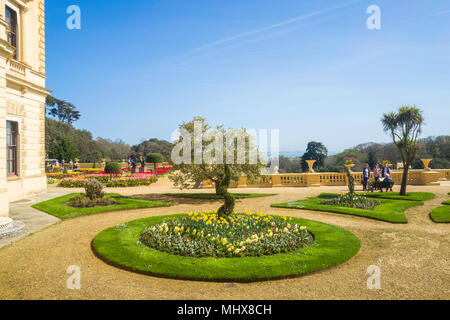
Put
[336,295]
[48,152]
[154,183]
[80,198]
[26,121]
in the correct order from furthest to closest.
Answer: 1. [48,152]
2. [154,183]
3. [26,121]
4. [80,198]
5. [336,295]

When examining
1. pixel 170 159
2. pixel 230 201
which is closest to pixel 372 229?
pixel 230 201

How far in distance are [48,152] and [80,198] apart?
41.9m

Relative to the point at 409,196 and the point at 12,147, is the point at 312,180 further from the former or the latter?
the point at 12,147

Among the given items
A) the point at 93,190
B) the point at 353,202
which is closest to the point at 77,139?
the point at 93,190


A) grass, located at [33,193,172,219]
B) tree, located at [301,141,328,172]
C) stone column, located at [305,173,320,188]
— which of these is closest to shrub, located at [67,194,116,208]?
grass, located at [33,193,172,219]

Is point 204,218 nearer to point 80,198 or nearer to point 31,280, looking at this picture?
point 31,280

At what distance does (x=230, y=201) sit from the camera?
9367 mm

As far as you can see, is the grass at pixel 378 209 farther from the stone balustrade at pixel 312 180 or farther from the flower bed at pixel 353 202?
the stone balustrade at pixel 312 180

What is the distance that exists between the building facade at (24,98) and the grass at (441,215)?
1880 cm

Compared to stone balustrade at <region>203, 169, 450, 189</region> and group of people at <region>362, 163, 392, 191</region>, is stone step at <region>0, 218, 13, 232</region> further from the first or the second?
group of people at <region>362, 163, 392, 191</region>

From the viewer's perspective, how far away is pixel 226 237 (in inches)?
317

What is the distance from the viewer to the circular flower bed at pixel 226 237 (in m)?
7.12

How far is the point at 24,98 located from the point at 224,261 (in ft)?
51.0

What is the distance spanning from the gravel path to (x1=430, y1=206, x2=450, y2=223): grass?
5.99ft
